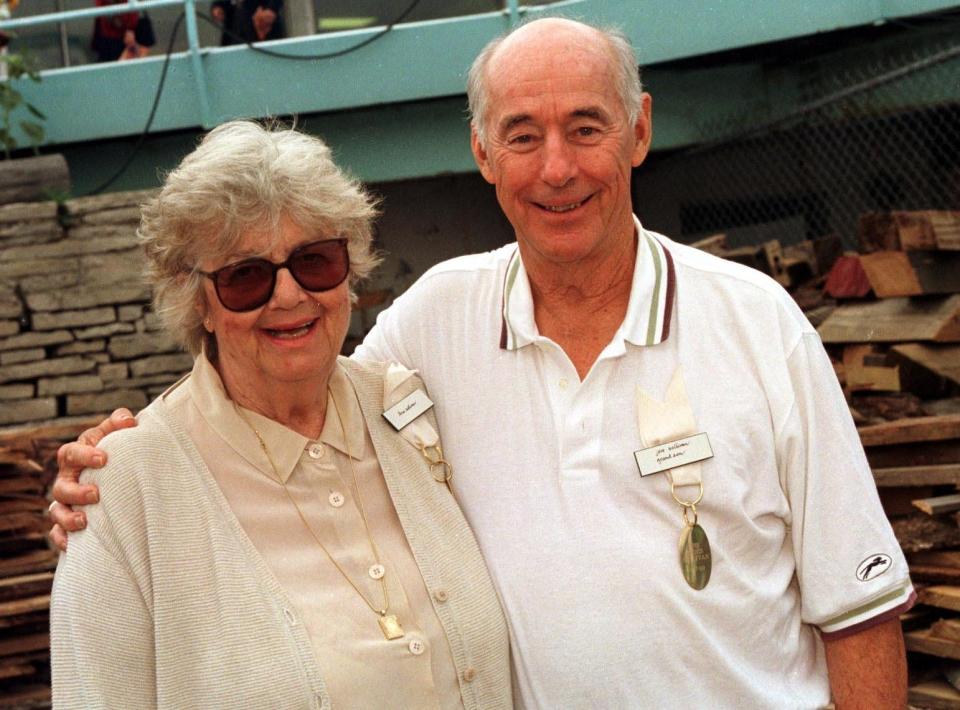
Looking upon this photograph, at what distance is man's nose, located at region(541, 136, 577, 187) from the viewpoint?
280 cm

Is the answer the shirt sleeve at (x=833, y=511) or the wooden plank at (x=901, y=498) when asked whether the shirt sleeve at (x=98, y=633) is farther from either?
the wooden plank at (x=901, y=498)

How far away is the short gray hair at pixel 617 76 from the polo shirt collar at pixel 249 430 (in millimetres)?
871

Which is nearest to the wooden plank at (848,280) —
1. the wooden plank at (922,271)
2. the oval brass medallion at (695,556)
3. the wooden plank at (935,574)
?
the wooden plank at (922,271)

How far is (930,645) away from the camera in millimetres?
4828

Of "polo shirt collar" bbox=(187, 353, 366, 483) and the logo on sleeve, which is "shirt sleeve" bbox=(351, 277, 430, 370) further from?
the logo on sleeve

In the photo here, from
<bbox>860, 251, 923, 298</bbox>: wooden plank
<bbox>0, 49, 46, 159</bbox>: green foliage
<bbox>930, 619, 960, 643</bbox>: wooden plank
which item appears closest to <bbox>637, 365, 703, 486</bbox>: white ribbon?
<bbox>930, 619, 960, 643</bbox>: wooden plank

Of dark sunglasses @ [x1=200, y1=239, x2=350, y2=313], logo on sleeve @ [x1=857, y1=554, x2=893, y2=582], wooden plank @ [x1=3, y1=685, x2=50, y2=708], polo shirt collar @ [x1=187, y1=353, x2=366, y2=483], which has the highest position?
dark sunglasses @ [x1=200, y1=239, x2=350, y2=313]

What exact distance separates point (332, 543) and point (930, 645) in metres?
3.26

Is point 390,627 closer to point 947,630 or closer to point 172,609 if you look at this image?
point 172,609

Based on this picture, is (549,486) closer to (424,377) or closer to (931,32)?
(424,377)

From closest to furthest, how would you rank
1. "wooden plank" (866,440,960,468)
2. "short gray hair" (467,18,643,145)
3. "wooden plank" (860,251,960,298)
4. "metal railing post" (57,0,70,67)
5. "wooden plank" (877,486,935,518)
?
"short gray hair" (467,18,643,145), "wooden plank" (877,486,935,518), "wooden plank" (866,440,960,468), "wooden plank" (860,251,960,298), "metal railing post" (57,0,70,67)

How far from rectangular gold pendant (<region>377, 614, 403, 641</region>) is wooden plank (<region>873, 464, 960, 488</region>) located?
3.11m

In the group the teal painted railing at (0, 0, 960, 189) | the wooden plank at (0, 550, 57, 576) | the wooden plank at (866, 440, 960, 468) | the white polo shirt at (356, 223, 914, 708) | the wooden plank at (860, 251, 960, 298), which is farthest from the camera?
the teal painted railing at (0, 0, 960, 189)

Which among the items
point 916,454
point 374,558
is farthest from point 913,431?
point 374,558
